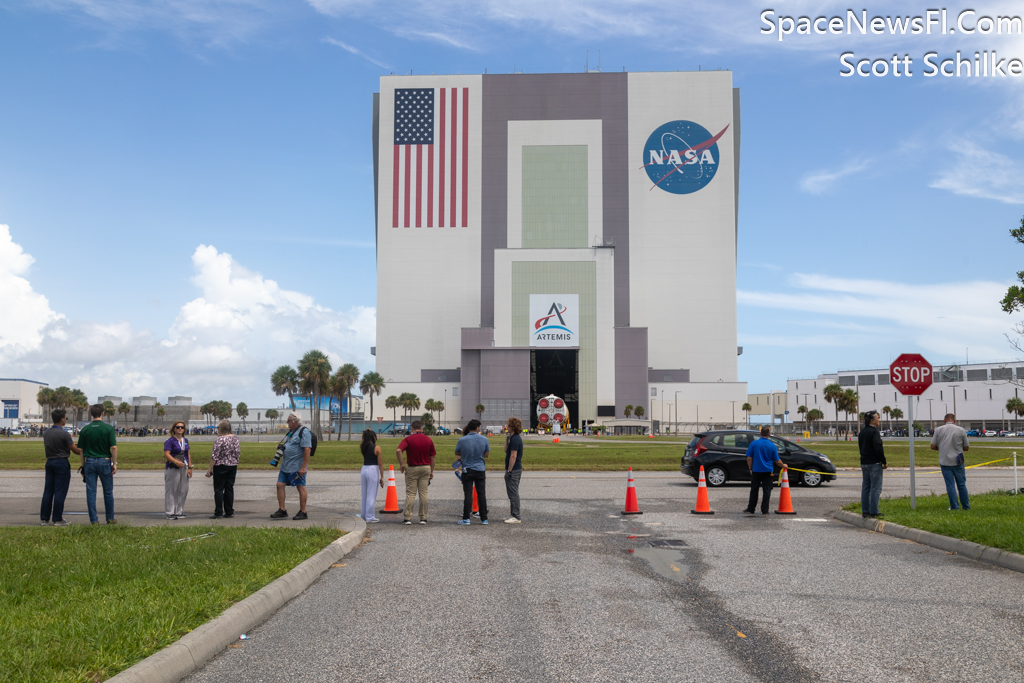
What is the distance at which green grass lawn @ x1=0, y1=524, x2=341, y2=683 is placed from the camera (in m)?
5.37

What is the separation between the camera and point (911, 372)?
15.4 m

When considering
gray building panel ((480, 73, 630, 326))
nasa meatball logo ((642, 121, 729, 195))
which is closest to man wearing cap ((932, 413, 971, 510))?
gray building panel ((480, 73, 630, 326))

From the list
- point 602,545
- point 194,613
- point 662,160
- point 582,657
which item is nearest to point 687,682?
point 582,657

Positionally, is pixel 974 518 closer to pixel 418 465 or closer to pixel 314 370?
pixel 418 465

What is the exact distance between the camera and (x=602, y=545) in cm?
1168

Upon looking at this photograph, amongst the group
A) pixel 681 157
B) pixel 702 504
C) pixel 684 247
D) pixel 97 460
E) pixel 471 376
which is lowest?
pixel 702 504

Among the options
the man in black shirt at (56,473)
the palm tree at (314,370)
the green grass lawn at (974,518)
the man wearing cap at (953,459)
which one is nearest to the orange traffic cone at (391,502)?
the man in black shirt at (56,473)

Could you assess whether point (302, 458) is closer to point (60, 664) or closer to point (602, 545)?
point (602, 545)

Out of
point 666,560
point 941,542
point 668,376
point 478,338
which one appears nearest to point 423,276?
point 478,338

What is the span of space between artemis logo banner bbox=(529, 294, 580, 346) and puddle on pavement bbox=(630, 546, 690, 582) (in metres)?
109

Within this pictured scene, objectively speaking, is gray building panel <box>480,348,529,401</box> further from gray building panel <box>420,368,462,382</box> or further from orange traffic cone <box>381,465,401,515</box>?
orange traffic cone <box>381,465,401,515</box>

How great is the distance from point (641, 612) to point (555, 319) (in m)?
113

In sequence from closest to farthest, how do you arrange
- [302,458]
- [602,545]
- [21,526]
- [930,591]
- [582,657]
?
[582,657]
[930,591]
[602,545]
[21,526]
[302,458]

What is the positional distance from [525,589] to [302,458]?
22.8 feet
